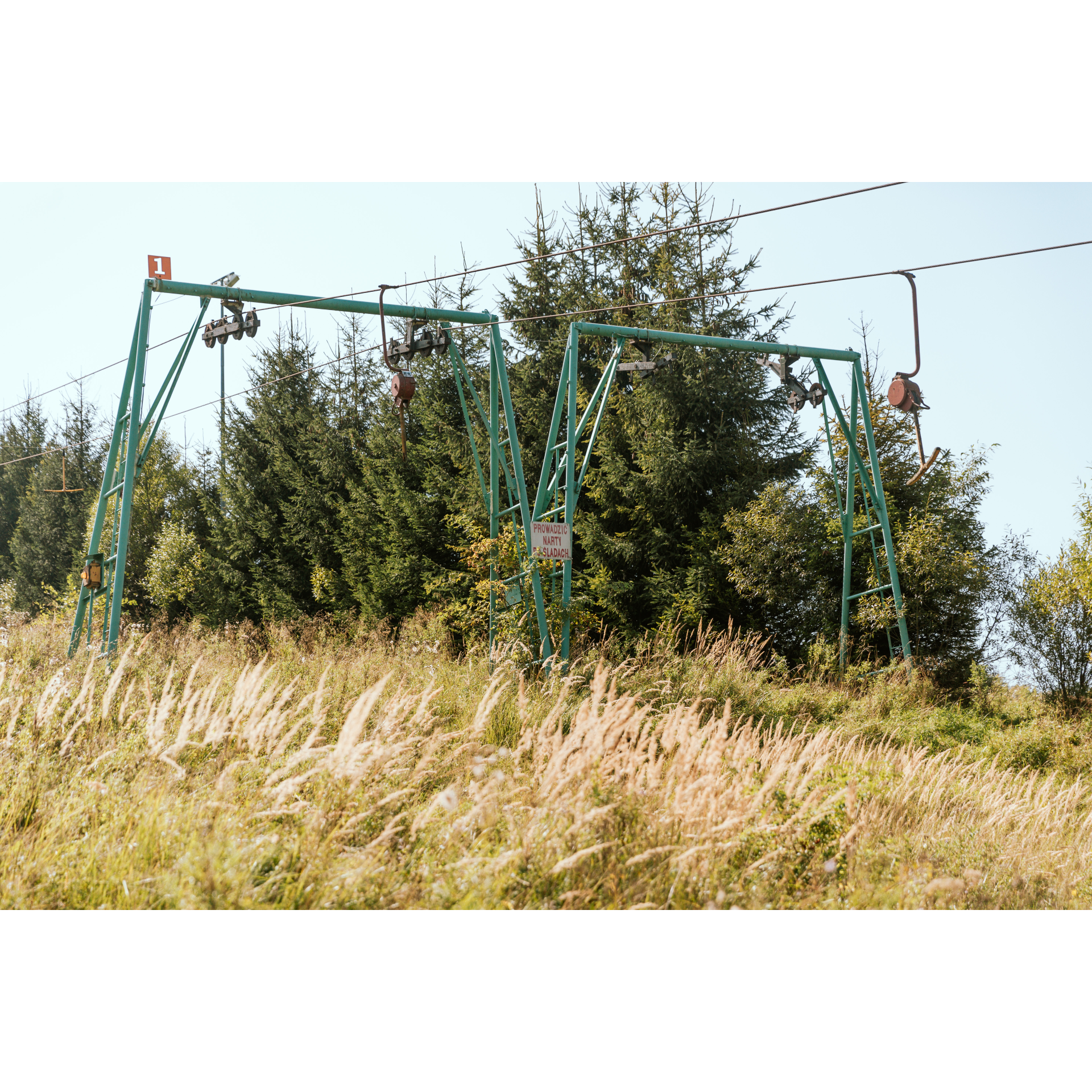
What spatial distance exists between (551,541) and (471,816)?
7.15 metres

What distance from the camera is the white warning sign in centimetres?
1096

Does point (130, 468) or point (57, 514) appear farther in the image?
point (57, 514)

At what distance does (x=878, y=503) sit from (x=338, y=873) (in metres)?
12.0

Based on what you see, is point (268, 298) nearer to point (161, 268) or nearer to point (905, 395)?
point (161, 268)

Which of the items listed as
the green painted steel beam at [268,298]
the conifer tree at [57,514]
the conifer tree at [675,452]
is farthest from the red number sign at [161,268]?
the conifer tree at [57,514]

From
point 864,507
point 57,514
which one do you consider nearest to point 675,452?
point 864,507

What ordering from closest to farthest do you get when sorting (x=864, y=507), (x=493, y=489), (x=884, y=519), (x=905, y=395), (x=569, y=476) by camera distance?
(x=905, y=395), (x=569, y=476), (x=493, y=489), (x=884, y=519), (x=864, y=507)

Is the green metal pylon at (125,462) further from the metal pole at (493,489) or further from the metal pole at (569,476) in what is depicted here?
the metal pole at (569,476)

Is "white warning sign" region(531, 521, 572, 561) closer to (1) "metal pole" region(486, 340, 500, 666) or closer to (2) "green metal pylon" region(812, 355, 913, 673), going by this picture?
(1) "metal pole" region(486, 340, 500, 666)

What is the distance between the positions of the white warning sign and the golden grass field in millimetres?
3736

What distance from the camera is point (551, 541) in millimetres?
11102

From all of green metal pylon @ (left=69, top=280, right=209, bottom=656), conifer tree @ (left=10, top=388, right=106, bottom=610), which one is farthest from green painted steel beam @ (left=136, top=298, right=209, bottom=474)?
conifer tree @ (left=10, top=388, right=106, bottom=610)

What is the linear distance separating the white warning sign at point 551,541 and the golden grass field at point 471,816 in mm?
3736

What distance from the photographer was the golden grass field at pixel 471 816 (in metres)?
3.70
